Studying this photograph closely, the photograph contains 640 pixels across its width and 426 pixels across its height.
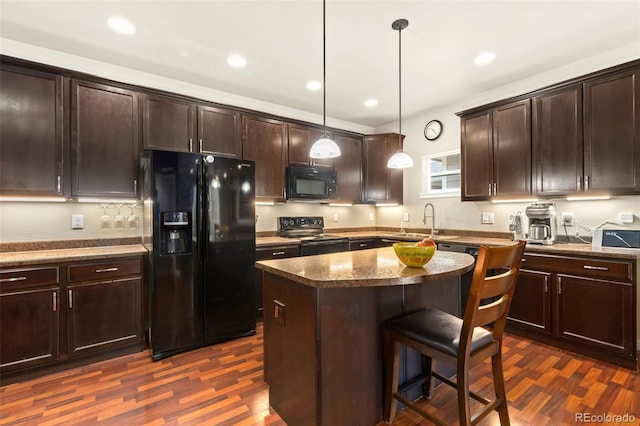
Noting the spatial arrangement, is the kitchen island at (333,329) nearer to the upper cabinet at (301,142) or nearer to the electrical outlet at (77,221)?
the electrical outlet at (77,221)

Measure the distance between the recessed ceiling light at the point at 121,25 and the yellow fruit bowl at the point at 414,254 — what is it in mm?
2586

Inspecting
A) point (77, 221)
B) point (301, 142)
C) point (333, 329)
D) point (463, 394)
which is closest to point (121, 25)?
point (77, 221)

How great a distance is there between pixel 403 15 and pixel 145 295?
3.21 m

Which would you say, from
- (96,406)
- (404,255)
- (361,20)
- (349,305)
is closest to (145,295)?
(96,406)

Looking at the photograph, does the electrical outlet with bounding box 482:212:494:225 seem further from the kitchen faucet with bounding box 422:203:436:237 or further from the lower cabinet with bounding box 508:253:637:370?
the lower cabinet with bounding box 508:253:637:370

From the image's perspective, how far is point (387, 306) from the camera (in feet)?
5.86

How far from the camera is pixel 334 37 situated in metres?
2.55

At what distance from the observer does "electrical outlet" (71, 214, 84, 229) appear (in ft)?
9.45

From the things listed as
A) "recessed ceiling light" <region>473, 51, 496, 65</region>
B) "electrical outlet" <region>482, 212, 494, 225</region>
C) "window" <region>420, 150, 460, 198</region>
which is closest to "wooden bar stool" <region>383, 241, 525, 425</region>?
"recessed ceiling light" <region>473, 51, 496, 65</region>

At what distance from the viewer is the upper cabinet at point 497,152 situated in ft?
10.4

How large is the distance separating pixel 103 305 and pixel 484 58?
160 inches

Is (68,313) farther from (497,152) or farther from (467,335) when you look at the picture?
(497,152)

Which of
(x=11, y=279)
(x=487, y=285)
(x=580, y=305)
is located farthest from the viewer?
(x=580, y=305)

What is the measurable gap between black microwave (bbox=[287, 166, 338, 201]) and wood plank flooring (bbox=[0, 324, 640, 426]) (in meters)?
2.00
